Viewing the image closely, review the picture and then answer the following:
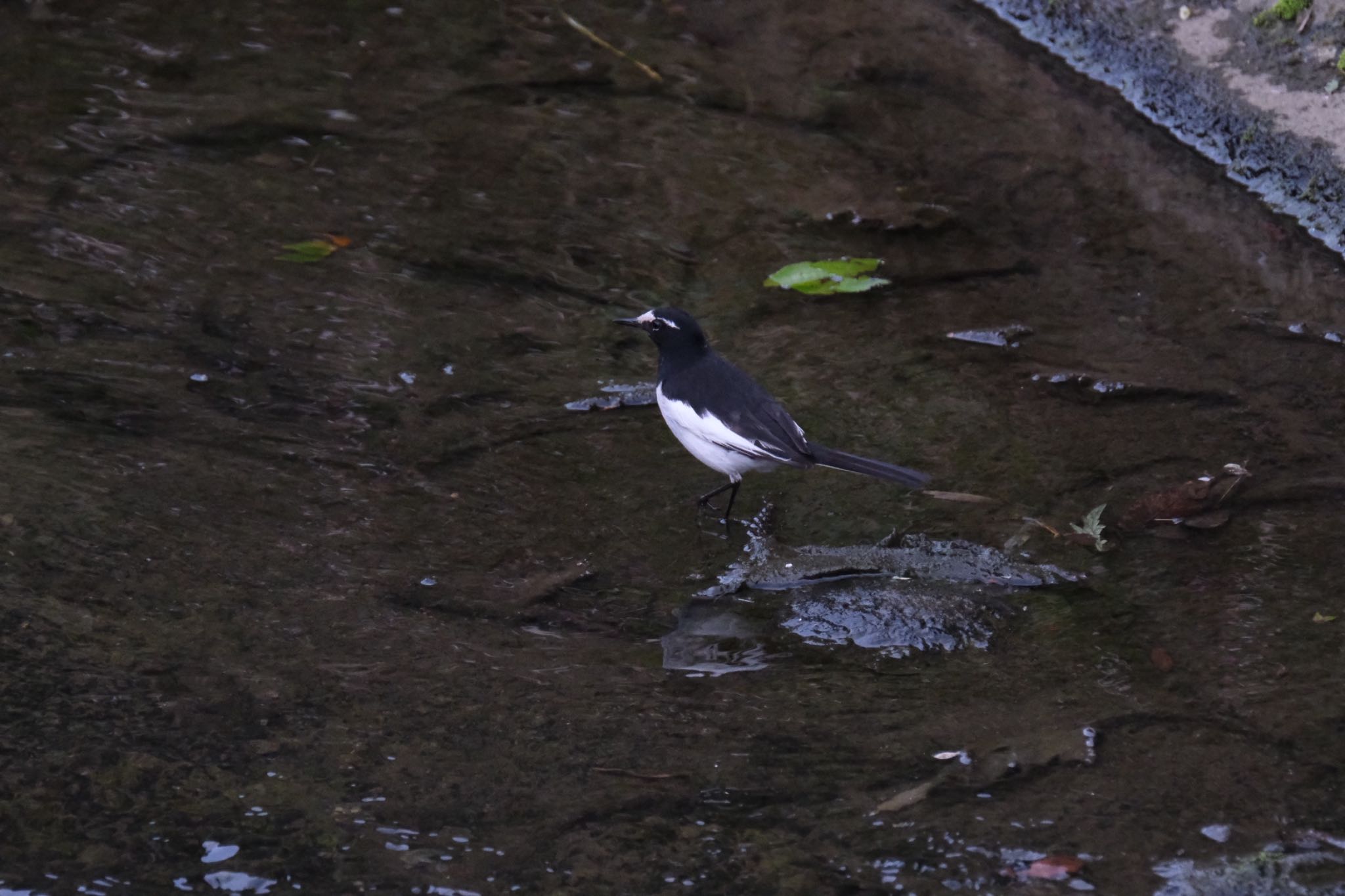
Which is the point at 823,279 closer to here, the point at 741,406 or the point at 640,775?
the point at 741,406

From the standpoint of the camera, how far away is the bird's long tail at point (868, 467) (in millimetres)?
4086

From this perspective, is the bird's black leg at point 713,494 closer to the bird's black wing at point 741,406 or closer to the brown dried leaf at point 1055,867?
the bird's black wing at point 741,406

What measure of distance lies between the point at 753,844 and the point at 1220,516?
2.18 metres

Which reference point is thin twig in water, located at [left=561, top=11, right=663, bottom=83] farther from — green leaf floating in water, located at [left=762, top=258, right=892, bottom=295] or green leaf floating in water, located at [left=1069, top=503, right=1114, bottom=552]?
green leaf floating in water, located at [left=1069, top=503, right=1114, bottom=552]

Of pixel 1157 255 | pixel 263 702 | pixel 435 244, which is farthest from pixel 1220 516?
pixel 435 244

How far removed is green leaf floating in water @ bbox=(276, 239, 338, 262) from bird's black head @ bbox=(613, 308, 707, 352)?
5.61 feet

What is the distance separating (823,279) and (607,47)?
9.04 ft

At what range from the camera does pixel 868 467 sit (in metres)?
4.10

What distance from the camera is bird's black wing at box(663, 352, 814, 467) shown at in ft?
13.7

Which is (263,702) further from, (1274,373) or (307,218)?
(1274,373)

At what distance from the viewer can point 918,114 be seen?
7008 mm

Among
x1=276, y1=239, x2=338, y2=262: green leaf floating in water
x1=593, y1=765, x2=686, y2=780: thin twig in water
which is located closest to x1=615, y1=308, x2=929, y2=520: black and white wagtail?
x1=593, y1=765, x2=686, y2=780: thin twig in water

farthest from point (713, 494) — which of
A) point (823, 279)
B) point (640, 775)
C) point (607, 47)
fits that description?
point (607, 47)

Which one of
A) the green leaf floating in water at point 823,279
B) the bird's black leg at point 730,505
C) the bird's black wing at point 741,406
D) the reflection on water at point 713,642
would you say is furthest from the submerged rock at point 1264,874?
the green leaf floating in water at point 823,279
